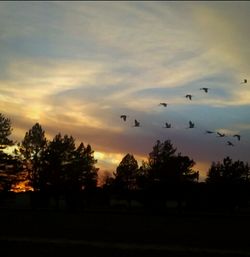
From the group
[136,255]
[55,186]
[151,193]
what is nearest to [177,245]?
[136,255]

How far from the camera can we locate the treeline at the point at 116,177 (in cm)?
7500

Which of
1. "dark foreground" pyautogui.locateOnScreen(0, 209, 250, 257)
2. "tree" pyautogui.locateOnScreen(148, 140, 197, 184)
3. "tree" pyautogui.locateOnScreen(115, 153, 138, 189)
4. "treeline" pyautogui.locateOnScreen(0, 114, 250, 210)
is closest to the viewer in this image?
"dark foreground" pyautogui.locateOnScreen(0, 209, 250, 257)

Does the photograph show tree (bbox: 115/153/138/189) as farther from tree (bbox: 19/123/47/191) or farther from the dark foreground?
the dark foreground

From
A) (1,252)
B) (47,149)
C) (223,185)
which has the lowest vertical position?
(1,252)

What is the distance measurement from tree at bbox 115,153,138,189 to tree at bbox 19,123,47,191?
1846 cm

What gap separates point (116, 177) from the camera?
107 metres

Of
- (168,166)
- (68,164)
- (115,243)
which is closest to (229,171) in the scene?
(168,166)

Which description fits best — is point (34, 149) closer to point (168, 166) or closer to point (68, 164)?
point (68, 164)

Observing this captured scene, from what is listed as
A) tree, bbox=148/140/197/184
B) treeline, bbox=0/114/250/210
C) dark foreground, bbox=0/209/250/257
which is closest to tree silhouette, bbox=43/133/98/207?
treeline, bbox=0/114/250/210

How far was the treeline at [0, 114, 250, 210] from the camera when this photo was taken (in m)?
75.0

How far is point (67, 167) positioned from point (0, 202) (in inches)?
868

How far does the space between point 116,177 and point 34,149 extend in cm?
2085

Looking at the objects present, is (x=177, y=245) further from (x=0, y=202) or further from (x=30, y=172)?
(x=30, y=172)

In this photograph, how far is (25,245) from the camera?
2277 centimetres
